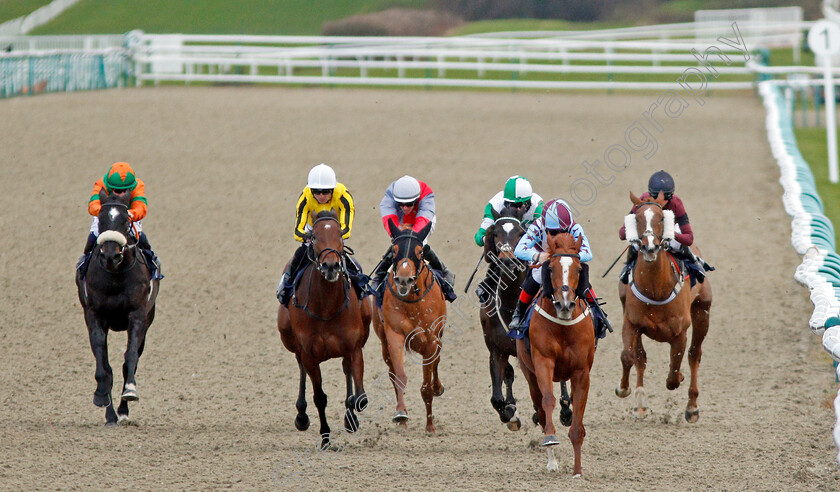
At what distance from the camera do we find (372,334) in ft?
37.9

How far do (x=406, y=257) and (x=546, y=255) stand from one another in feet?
4.13

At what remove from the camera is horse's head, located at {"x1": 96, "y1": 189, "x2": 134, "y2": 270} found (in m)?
7.68

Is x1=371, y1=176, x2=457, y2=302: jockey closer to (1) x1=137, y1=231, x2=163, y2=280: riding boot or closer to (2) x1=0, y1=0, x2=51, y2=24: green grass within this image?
(1) x1=137, y1=231, x2=163, y2=280: riding boot

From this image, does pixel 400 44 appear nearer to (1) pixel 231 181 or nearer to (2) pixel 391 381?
(1) pixel 231 181

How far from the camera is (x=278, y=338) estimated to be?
10781 millimetres

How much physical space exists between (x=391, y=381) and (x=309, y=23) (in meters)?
30.4

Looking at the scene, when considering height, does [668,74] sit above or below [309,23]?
below

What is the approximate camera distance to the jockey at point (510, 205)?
812 cm

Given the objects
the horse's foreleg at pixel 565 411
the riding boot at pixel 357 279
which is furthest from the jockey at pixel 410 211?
the horse's foreleg at pixel 565 411

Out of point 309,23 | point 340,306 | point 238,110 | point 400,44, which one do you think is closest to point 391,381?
point 340,306

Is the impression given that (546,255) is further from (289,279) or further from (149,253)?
(149,253)

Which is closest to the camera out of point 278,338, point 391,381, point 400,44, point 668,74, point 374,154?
point 391,381

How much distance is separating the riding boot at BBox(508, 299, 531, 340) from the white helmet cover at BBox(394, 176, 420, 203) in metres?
1.25

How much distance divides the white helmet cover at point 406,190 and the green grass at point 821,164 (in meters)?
7.77
